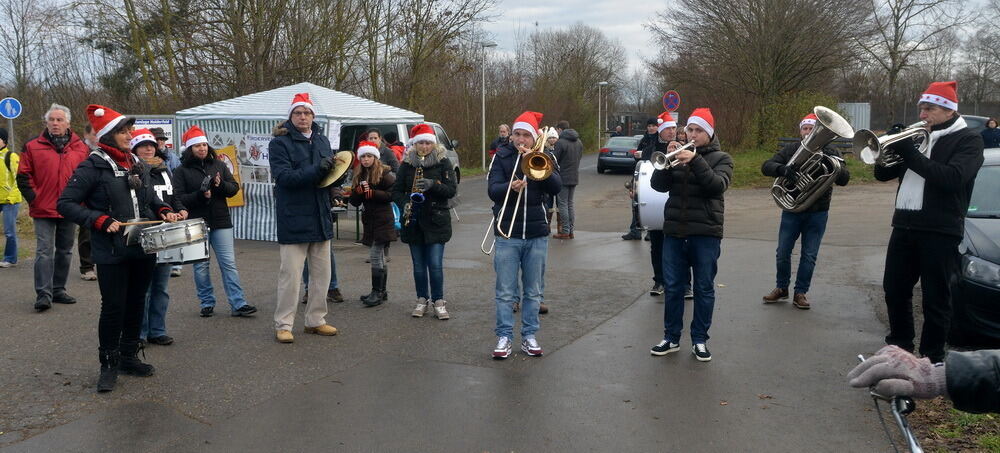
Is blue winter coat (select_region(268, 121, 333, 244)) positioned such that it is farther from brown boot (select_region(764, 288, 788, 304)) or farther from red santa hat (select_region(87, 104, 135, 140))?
brown boot (select_region(764, 288, 788, 304))

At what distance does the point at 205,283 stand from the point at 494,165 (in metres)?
3.22

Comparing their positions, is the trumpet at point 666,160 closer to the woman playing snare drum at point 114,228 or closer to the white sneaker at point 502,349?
the white sneaker at point 502,349

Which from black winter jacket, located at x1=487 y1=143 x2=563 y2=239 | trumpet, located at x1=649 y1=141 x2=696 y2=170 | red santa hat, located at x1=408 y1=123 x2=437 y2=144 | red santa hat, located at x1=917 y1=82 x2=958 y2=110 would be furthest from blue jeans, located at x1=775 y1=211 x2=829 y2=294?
red santa hat, located at x1=408 y1=123 x2=437 y2=144

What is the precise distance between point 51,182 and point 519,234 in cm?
515

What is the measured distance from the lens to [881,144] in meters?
5.63

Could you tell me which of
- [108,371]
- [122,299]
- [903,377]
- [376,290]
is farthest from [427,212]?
[903,377]

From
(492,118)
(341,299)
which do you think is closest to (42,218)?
(341,299)

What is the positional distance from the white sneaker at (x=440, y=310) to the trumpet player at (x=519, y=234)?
129 centimetres

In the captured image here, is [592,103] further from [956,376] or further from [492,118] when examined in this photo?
[956,376]

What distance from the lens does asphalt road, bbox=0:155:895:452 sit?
15.3 feet

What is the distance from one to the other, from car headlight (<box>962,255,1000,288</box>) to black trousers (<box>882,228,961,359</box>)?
16 centimetres

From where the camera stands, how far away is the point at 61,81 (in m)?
28.4

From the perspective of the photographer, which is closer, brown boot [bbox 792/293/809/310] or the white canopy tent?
brown boot [bbox 792/293/809/310]

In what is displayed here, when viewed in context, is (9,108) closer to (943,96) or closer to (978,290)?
(943,96)
